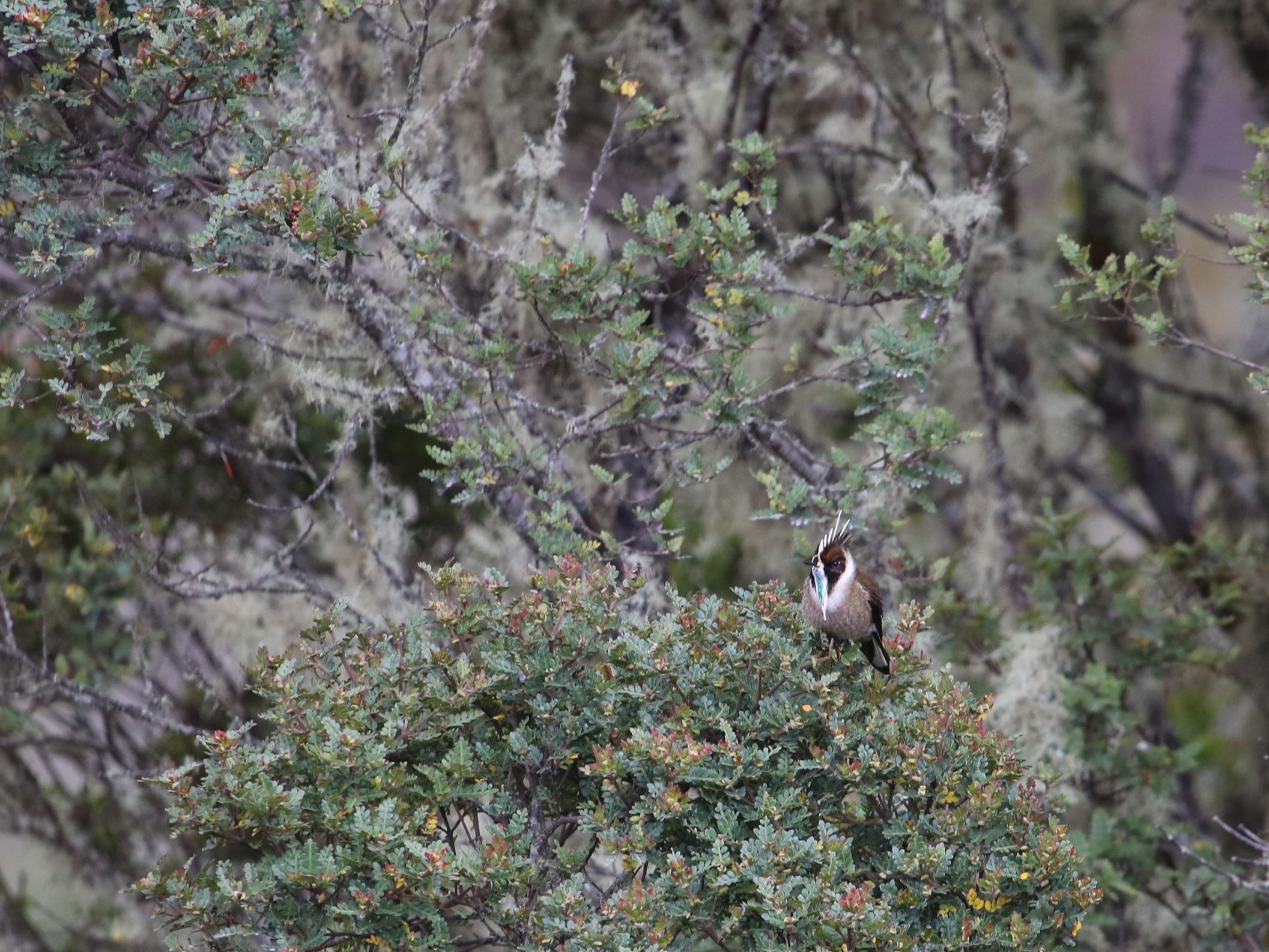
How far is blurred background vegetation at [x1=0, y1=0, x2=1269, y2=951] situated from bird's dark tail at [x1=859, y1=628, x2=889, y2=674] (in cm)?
40

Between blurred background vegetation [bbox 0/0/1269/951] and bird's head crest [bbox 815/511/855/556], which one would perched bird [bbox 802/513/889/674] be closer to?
bird's head crest [bbox 815/511/855/556]

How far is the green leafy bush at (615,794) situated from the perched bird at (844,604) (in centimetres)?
5

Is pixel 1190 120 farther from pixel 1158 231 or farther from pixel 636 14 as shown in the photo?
pixel 1158 231

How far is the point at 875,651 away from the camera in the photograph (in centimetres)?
265

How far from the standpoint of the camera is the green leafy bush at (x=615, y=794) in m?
2.26

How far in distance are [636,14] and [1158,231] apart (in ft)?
7.80

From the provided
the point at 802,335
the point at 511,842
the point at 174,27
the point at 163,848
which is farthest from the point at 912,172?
the point at 163,848

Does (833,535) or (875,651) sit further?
(833,535)

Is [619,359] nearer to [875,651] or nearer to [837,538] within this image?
[837,538]

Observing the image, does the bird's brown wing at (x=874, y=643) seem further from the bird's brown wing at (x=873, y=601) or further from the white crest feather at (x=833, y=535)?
the white crest feather at (x=833, y=535)

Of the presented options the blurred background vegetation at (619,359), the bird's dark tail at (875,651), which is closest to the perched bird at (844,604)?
the bird's dark tail at (875,651)

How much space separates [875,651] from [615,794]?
615 mm

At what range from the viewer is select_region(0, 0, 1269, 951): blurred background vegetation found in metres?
2.96

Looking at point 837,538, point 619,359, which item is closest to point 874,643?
point 837,538
